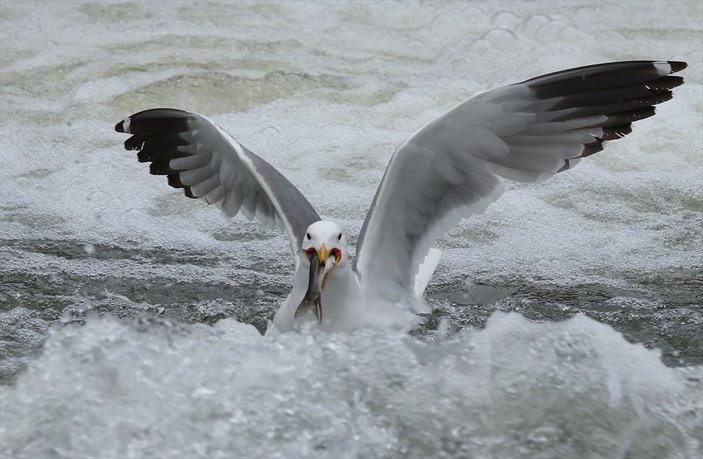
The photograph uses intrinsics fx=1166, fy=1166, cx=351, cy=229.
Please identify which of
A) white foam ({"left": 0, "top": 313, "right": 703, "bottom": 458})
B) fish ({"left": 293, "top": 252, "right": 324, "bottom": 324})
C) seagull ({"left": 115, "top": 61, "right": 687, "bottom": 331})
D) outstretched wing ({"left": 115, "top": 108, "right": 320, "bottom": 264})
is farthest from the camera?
outstretched wing ({"left": 115, "top": 108, "right": 320, "bottom": 264})

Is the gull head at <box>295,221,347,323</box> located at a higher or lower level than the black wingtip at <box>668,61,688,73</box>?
lower

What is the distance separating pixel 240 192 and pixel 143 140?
454 mm

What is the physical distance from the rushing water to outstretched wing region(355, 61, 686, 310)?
365 mm

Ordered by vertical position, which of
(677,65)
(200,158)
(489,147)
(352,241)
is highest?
(677,65)

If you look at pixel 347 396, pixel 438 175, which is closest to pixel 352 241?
pixel 438 175

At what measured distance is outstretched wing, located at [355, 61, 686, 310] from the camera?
→ 13.2 ft

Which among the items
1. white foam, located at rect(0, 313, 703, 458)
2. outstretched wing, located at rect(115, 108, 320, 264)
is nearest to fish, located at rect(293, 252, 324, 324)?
white foam, located at rect(0, 313, 703, 458)

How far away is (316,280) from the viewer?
150 inches

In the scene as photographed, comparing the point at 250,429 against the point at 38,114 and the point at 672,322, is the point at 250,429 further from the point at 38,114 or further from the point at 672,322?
the point at 38,114

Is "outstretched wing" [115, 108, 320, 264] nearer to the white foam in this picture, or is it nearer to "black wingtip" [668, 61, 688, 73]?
the white foam

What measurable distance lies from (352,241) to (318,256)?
1.63 meters

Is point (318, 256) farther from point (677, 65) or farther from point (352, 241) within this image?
point (352, 241)

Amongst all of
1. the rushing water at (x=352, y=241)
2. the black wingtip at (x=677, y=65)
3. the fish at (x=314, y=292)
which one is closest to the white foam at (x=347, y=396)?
the rushing water at (x=352, y=241)

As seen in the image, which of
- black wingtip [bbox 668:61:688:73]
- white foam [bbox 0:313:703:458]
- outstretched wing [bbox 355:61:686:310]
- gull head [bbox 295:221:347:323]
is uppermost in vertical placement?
black wingtip [bbox 668:61:688:73]
